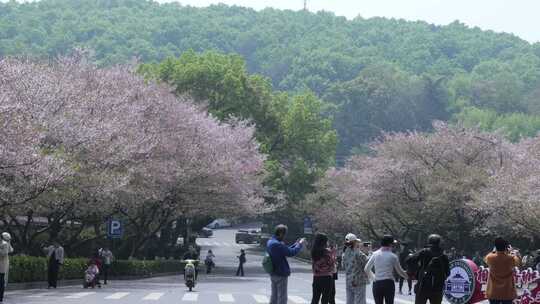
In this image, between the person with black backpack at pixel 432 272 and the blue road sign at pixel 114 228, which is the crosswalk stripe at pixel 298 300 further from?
the blue road sign at pixel 114 228

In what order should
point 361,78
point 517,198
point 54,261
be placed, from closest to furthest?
1. point 54,261
2. point 517,198
3. point 361,78

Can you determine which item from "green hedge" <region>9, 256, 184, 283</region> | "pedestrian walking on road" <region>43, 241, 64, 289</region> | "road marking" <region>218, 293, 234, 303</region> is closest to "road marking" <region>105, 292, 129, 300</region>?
"road marking" <region>218, 293, 234, 303</region>

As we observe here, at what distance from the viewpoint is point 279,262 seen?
1627 cm

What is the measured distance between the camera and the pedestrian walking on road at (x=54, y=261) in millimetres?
31650

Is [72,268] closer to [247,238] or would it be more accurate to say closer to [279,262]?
[279,262]

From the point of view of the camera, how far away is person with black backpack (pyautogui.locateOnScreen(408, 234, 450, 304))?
615 inches

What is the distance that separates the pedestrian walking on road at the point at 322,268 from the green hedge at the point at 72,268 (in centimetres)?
1538

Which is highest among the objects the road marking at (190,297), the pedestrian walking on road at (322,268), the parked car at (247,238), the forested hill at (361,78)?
the forested hill at (361,78)

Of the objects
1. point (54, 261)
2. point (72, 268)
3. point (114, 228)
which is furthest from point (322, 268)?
point (114, 228)

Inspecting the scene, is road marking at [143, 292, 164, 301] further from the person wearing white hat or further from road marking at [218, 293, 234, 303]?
the person wearing white hat

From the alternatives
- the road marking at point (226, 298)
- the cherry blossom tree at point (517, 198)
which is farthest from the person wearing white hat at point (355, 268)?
the cherry blossom tree at point (517, 198)

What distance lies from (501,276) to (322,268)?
125 inches

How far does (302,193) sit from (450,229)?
19.9 meters

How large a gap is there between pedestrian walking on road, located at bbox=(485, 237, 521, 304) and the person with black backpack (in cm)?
69
